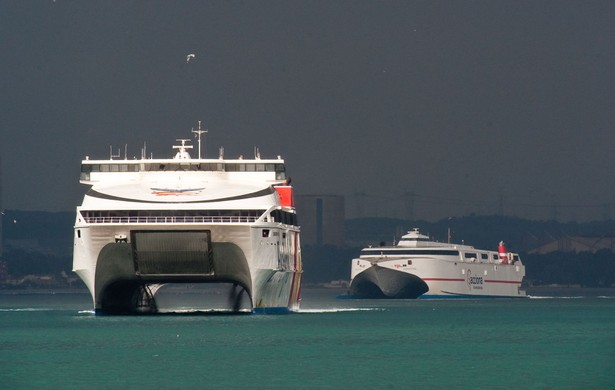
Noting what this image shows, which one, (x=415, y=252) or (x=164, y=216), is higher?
(x=415, y=252)

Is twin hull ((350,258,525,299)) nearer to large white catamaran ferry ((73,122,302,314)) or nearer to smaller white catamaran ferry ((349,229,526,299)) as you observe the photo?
smaller white catamaran ferry ((349,229,526,299))

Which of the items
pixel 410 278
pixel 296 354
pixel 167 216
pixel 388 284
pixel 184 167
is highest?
pixel 184 167

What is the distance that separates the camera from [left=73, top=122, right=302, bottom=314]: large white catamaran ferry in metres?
82.5

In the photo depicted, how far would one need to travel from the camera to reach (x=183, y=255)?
8406cm

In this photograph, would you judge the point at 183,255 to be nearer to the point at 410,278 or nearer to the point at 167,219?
the point at 167,219

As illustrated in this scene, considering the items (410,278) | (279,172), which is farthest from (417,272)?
(279,172)

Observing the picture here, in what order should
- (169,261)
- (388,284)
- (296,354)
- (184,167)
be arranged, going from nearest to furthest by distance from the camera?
(296,354)
(169,261)
(184,167)
(388,284)

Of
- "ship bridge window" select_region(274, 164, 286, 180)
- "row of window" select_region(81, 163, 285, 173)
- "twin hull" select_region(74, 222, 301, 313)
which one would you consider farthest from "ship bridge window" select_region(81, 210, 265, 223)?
"ship bridge window" select_region(274, 164, 286, 180)

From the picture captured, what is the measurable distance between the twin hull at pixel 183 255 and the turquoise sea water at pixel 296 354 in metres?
2.45

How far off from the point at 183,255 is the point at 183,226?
9.94 ft

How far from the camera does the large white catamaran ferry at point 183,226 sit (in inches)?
3248

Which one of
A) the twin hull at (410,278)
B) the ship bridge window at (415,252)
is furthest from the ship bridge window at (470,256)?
the ship bridge window at (415,252)

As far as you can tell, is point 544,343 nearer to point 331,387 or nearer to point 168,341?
point 168,341

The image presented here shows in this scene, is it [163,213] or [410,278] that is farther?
[410,278]
